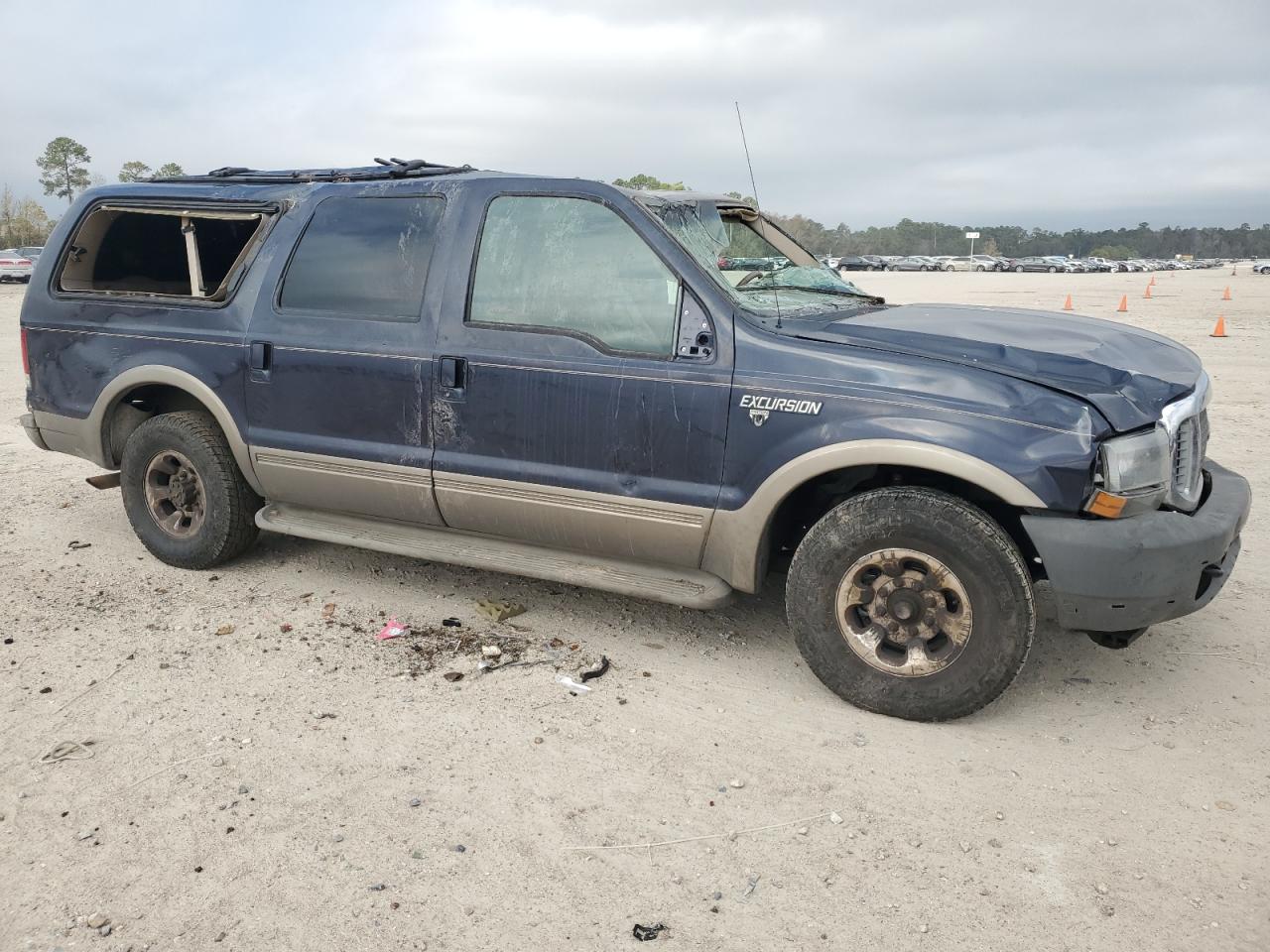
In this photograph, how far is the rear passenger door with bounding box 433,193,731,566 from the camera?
3.95 metres

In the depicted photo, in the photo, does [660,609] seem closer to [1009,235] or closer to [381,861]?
[381,861]

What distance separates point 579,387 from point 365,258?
1.31m

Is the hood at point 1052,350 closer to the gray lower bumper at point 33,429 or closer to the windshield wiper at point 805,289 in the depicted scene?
the windshield wiper at point 805,289

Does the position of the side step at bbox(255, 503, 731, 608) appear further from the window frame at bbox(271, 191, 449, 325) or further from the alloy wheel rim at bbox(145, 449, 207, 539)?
the window frame at bbox(271, 191, 449, 325)

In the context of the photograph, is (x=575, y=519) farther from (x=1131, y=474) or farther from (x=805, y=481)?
(x=1131, y=474)

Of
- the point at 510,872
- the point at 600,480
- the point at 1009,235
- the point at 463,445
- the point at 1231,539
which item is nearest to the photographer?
the point at 510,872

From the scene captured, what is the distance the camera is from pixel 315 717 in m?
3.80

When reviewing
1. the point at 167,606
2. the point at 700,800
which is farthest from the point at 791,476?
the point at 167,606

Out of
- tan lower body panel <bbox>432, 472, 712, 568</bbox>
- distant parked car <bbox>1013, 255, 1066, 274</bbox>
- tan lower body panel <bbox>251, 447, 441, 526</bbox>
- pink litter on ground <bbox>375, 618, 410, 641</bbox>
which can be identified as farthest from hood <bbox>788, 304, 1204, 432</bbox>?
distant parked car <bbox>1013, 255, 1066, 274</bbox>

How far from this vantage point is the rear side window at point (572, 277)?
159 inches

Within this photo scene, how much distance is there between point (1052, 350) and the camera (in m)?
3.91

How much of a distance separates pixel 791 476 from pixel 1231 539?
160 centimetres

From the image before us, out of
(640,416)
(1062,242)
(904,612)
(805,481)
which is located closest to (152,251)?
(640,416)

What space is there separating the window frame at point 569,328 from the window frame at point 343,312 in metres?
0.21
